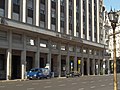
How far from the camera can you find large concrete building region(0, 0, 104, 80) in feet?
177

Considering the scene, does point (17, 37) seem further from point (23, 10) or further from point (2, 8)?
point (2, 8)

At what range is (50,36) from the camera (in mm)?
65312

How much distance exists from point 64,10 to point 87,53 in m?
16.5

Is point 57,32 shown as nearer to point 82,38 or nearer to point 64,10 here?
point 64,10

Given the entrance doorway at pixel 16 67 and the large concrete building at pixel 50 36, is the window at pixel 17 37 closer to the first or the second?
the large concrete building at pixel 50 36

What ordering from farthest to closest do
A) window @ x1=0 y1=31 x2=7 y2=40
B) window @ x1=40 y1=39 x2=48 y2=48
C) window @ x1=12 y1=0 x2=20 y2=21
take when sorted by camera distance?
window @ x1=40 y1=39 x2=48 y2=48, window @ x1=12 y1=0 x2=20 y2=21, window @ x1=0 y1=31 x2=7 y2=40

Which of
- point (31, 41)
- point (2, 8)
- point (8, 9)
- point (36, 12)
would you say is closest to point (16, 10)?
point (8, 9)

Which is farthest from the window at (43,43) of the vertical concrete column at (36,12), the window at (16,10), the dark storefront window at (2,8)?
the dark storefront window at (2,8)

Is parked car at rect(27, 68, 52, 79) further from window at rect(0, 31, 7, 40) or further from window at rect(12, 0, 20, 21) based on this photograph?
window at rect(12, 0, 20, 21)

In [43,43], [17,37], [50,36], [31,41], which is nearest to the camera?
[17,37]

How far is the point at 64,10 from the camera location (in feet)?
241

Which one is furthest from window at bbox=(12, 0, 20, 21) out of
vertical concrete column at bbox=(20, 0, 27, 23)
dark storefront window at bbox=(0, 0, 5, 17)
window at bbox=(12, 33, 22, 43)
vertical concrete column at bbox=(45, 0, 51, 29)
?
vertical concrete column at bbox=(45, 0, 51, 29)

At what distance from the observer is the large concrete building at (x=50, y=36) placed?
5406 cm

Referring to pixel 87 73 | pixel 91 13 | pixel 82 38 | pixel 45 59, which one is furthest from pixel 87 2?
pixel 45 59
